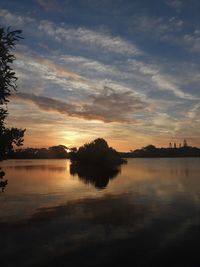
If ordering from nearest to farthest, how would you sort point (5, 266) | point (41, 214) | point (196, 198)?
1. point (5, 266)
2. point (41, 214)
3. point (196, 198)

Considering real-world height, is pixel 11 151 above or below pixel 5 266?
above

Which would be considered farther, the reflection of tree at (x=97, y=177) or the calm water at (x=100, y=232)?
the reflection of tree at (x=97, y=177)

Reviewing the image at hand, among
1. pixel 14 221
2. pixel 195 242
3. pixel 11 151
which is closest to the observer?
pixel 11 151

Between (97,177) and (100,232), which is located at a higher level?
(97,177)

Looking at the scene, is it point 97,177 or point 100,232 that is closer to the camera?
point 100,232

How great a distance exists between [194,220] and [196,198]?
65.1 ft

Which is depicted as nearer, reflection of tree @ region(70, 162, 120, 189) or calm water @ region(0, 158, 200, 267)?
calm water @ region(0, 158, 200, 267)

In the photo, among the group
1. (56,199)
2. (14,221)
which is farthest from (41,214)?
(56,199)

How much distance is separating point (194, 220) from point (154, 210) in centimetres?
821

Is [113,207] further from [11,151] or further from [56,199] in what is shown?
[11,151]

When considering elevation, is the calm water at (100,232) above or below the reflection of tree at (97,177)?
below

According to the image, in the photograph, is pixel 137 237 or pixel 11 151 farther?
pixel 137 237

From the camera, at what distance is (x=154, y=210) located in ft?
165

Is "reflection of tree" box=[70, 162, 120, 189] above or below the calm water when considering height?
above
